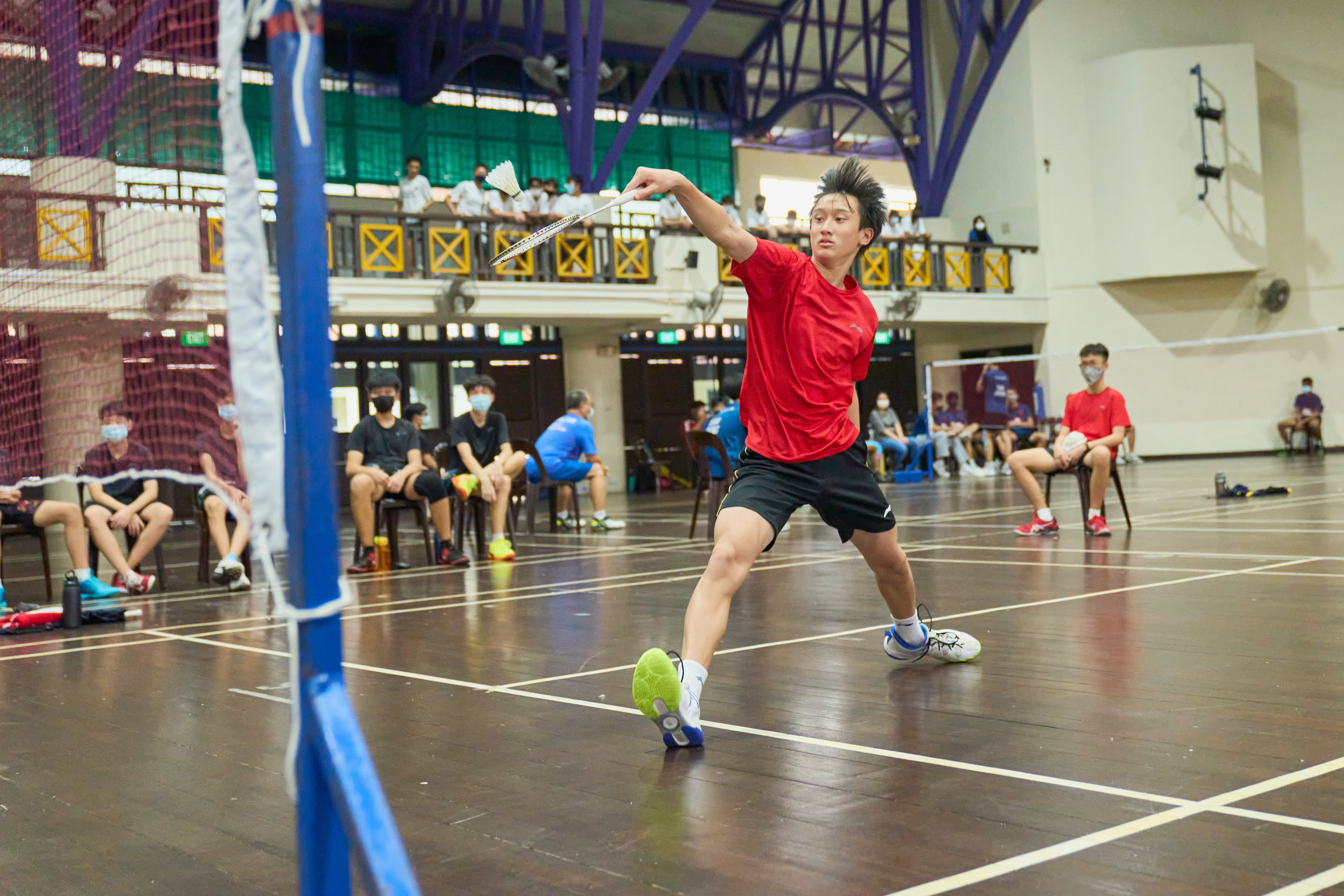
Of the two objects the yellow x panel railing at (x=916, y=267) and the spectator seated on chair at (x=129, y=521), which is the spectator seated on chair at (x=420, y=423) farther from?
the yellow x panel railing at (x=916, y=267)

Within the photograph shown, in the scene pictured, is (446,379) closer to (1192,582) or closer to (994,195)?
(994,195)

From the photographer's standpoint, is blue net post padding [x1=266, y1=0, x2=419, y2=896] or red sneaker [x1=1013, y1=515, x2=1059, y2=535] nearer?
blue net post padding [x1=266, y1=0, x2=419, y2=896]

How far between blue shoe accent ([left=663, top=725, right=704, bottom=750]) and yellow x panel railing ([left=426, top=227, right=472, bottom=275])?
13956mm

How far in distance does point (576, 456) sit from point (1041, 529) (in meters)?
4.65

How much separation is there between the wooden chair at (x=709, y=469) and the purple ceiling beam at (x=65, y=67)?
6531 mm

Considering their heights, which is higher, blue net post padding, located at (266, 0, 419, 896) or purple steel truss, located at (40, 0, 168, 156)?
purple steel truss, located at (40, 0, 168, 156)

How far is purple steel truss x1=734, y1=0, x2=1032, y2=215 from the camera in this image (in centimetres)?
2361

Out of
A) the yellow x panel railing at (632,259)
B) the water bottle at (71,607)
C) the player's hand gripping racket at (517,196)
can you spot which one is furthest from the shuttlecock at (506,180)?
the yellow x panel railing at (632,259)

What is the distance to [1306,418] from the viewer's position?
20.2m

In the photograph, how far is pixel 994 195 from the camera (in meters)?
24.2

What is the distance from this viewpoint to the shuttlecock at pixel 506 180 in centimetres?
282

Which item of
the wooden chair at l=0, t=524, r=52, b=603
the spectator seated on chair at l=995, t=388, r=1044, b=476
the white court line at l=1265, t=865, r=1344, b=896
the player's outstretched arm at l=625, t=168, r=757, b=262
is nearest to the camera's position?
the white court line at l=1265, t=865, r=1344, b=896

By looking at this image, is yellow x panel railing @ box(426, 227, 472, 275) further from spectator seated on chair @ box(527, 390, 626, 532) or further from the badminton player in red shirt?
the badminton player in red shirt

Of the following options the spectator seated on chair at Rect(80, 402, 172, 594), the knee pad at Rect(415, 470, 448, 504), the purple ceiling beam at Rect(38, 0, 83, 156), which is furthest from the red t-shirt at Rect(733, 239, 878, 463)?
the knee pad at Rect(415, 470, 448, 504)
